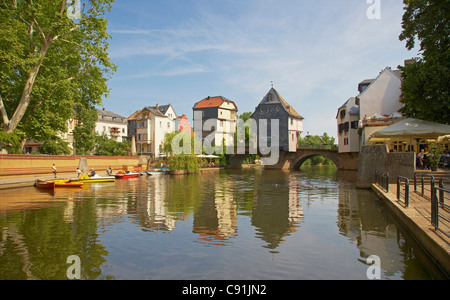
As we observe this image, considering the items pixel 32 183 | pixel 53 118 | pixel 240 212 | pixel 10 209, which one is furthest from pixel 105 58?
pixel 240 212

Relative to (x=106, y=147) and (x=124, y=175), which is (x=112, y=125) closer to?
(x=106, y=147)

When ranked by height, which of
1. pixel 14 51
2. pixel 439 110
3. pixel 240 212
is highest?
pixel 14 51

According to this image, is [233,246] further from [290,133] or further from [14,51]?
[290,133]

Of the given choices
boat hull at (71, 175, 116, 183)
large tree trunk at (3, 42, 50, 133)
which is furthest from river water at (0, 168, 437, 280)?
boat hull at (71, 175, 116, 183)

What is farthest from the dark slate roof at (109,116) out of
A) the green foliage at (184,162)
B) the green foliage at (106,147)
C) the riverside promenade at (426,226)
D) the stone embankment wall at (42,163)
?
the riverside promenade at (426,226)

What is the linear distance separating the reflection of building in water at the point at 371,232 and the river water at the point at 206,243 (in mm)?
26

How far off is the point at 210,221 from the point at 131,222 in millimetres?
2902

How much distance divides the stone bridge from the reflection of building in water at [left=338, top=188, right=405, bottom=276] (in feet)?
151

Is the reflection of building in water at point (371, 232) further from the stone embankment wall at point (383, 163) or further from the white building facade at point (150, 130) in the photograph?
the white building facade at point (150, 130)

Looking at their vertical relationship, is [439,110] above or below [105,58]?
below

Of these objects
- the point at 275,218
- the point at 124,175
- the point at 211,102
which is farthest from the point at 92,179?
the point at 211,102

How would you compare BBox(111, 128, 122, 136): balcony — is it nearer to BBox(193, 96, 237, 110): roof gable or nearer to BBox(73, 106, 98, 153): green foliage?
BBox(193, 96, 237, 110): roof gable
